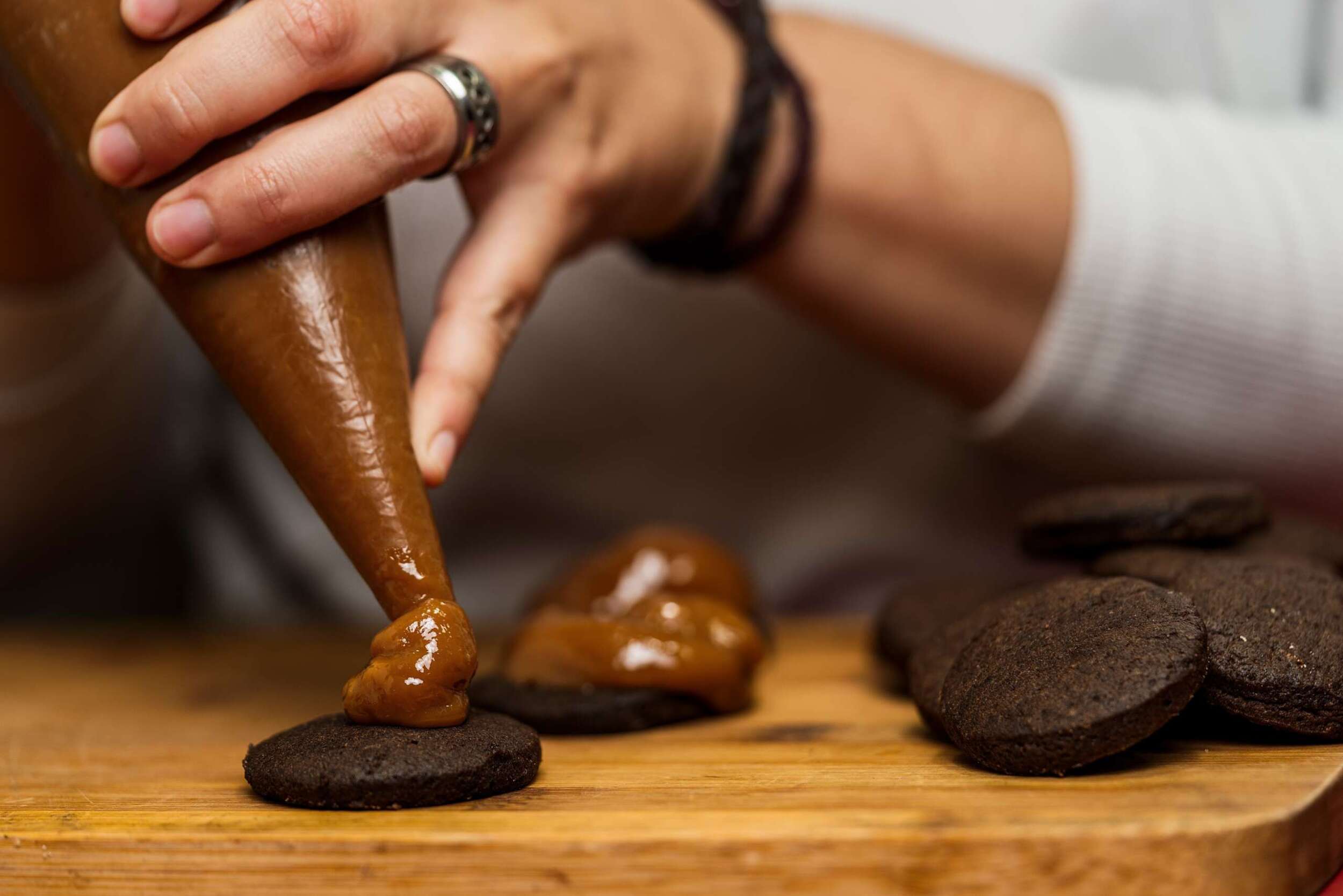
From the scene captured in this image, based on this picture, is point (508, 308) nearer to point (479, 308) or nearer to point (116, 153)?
point (479, 308)

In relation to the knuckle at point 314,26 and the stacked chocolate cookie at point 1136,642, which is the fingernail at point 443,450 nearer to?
the knuckle at point 314,26

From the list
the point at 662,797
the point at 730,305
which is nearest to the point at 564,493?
the point at 730,305

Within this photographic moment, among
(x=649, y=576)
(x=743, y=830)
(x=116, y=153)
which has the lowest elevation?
(x=743, y=830)

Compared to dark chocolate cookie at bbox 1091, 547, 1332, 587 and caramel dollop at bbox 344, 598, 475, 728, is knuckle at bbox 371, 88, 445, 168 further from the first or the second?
dark chocolate cookie at bbox 1091, 547, 1332, 587

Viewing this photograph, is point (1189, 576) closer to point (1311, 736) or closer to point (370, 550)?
point (1311, 736)

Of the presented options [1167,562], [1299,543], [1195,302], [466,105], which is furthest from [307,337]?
[1195,302]

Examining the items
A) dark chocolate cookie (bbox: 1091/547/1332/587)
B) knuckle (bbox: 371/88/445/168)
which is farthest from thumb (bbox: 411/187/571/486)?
dark chocolate cookie (bbox: 1091/547/1332/587)

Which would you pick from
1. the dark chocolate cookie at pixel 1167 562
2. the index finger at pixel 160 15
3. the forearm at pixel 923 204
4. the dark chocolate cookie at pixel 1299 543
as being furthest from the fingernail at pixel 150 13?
the dark chocolate cookie at pixel 1299 543
